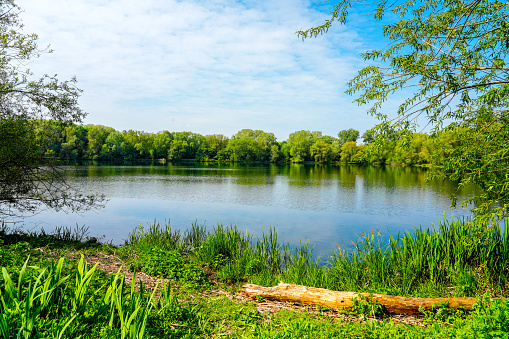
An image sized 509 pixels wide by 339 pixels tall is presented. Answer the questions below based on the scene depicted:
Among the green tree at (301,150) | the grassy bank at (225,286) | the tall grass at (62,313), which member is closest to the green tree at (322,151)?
the green tree at (301,150)

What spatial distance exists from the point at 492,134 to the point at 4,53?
11.5m

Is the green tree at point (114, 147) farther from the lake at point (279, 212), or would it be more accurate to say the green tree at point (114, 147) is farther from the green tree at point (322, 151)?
the lake at point (279, 212)

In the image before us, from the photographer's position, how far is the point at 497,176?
21.5 feet

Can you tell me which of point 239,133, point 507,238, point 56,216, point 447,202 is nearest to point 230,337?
point 507,238

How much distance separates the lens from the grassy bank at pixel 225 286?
3053 mm

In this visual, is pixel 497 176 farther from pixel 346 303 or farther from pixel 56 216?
pixel 56 216

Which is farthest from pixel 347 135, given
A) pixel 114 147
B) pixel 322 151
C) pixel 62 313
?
pixel 62 313

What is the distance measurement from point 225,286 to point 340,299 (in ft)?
8.20

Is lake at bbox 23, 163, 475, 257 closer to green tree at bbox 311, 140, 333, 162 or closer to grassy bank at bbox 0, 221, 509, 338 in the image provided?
grassy bank at bbox 0, 221, 509, 338

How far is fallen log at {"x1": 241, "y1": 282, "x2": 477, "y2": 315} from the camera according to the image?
15.0ft

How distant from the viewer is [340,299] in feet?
15.9

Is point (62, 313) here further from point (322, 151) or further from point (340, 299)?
point (322, 151)

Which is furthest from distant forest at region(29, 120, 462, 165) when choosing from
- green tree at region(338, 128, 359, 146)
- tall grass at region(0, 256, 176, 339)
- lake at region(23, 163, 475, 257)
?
tall grass at region(0, 256, 176, 339)

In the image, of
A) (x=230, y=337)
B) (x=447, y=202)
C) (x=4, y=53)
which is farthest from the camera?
(x=447, y=202)
